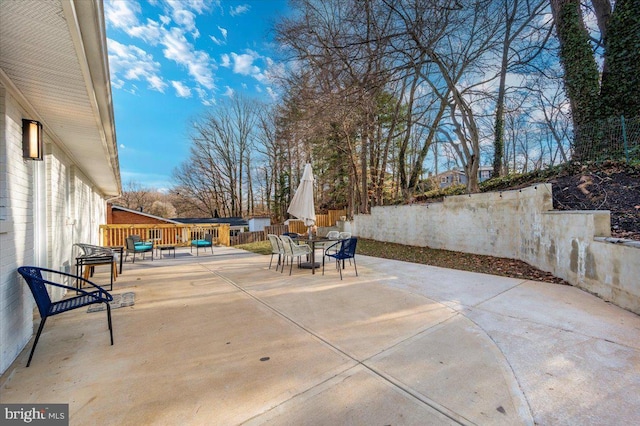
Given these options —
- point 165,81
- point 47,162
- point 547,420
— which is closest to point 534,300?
point 547,420

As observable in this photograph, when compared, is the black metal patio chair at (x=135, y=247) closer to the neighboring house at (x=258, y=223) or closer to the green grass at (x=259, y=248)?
the green grass at (x=259, y=248)

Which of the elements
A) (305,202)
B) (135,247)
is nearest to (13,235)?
(305,202)

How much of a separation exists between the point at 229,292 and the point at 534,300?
4.57 m

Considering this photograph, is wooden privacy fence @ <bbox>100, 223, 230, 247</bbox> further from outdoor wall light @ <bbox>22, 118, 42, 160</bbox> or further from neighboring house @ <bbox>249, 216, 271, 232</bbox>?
outdoor wall light @ <bbox>22, 118, 42, 160</bbox>

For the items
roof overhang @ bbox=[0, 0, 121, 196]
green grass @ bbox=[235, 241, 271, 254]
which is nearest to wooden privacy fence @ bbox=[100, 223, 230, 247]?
green grass @ bbox=[235, 241, 271, 254]

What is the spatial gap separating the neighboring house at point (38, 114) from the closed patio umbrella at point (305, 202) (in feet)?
12.2

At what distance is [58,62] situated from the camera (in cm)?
207

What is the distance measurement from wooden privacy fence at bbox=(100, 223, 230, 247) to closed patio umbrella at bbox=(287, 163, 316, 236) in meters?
7.22

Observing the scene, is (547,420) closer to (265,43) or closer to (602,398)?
(602,398)

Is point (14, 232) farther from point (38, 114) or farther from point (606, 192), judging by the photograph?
point (606, 192)

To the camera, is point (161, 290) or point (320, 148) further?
point (320, 148)

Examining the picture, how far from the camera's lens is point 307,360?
2.21 meters

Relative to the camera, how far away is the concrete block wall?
135 inches

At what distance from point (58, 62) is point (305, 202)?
4799 mm
